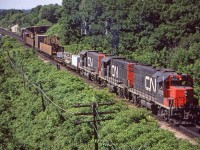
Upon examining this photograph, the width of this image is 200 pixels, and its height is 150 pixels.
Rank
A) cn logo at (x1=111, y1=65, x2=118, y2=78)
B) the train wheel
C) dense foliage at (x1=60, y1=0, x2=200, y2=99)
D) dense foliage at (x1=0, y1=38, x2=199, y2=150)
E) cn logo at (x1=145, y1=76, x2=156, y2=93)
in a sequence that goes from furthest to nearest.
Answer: dense foliage at (x1=60, y1=0, x2=200, y2=99)
cn logo at (x1=111, y1=65, x2=118, y2=78)
cn logo at (x1=145, y1=76, x2=156, y2=93)
the train wheel
dense foliage at (x1=0, y1=38, x2=199, y2=150)

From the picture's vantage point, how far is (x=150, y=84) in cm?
3088

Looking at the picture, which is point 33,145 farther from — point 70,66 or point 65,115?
point 70,66

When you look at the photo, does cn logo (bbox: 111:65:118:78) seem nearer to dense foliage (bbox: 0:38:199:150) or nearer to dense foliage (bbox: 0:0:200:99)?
dense foliage (bbox: 0:38:199:150)

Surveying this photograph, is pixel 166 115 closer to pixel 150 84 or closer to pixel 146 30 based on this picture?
pixel 150 84

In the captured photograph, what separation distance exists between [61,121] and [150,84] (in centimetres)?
860

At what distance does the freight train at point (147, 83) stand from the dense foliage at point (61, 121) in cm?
215

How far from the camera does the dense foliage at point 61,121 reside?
21242 millimetres

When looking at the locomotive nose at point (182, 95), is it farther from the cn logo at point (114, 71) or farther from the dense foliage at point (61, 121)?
the cn logo at point (114, 71)

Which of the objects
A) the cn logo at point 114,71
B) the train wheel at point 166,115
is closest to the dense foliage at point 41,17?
the cn logo at point 114,71

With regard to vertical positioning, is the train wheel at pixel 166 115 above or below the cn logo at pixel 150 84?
below

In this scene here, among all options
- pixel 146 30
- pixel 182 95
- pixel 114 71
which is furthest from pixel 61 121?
pixel 146 30

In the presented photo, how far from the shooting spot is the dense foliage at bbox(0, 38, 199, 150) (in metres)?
21.2

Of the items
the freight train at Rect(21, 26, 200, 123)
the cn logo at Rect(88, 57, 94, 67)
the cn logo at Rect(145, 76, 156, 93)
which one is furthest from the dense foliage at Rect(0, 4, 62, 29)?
the cn logo at Rect(145, 76, 156, 93)

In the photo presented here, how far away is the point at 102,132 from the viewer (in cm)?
2331
